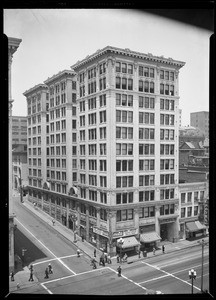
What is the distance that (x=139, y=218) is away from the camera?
23.0m

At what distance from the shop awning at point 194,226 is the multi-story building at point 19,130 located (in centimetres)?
1715

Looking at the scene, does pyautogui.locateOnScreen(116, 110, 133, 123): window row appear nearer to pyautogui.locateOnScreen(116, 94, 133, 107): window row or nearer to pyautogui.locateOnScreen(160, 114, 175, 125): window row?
pyautogui.locateOnScreen(116, 94, 133, 107): window row

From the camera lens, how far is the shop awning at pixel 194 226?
25422mm

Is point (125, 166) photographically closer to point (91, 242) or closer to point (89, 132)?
point (89, 132)

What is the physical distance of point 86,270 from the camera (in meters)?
18.8

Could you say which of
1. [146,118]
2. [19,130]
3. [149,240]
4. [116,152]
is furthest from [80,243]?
[146,118]

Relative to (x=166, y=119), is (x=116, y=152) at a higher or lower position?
lower

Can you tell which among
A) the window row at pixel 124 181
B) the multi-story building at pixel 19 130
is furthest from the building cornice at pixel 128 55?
the window row at pixel 124 181

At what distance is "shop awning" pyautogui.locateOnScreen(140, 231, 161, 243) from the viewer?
22.4 metres

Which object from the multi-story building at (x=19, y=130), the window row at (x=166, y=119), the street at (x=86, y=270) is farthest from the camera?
the window row at (x=166, y=119)

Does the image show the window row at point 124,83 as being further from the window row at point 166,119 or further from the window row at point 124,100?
the window row at point 166,119

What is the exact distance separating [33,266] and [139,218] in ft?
31.3

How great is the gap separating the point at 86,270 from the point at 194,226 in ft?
40.0

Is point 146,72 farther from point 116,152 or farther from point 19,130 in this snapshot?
point 19,130
